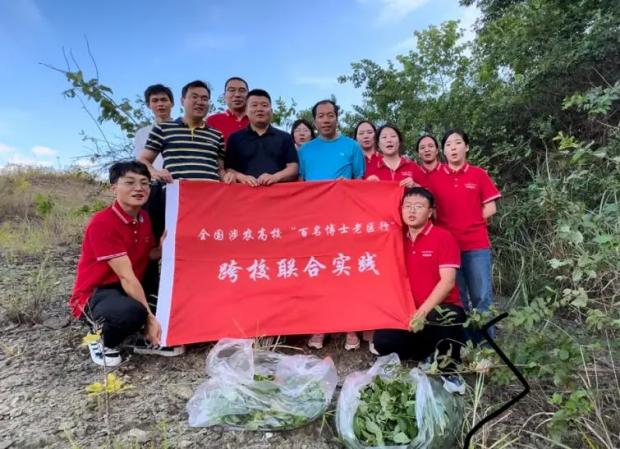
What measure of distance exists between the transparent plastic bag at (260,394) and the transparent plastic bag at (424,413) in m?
0.16

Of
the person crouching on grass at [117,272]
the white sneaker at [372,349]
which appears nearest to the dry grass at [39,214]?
the person crouching on grass at [117,272]

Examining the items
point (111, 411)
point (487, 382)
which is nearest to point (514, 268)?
Answer: point (487, 382)

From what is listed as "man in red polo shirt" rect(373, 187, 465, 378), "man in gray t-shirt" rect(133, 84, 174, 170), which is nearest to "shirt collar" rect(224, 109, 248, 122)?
"man in gray t-shirt" rect(133, 84, 174, 170)

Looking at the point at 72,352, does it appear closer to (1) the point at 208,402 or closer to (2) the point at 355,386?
(1) the point at 208,402

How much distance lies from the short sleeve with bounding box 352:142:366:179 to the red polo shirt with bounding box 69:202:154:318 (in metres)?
1.81

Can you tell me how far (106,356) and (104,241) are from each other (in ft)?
2.68

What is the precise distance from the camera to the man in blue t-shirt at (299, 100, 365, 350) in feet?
12.8

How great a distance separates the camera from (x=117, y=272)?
3184 millimetres

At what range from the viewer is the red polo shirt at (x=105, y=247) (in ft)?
10.4

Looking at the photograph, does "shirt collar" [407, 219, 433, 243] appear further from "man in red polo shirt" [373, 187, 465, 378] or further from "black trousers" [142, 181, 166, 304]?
"black trousers" [142, 181, 166, 304]

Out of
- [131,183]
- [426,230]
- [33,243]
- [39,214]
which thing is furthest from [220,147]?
[39,214]

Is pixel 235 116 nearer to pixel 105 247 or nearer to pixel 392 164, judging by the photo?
pixel 392 164

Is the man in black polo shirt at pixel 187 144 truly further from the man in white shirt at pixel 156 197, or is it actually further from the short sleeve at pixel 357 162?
the short sleeve at pixel 357 162

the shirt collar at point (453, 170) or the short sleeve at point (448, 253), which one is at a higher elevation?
the shirt collar at point (453, 170)
